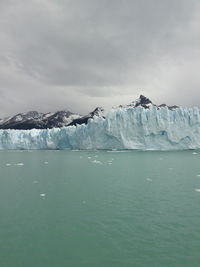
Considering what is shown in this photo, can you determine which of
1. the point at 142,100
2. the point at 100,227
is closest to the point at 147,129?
the point at 100,227

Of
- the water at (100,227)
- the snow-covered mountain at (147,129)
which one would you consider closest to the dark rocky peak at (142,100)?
the snow-covered mountain at (147,129)

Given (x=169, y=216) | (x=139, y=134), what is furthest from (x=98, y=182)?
(x=139, y=134)

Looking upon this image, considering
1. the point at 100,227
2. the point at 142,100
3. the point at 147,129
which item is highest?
the point at 142,100

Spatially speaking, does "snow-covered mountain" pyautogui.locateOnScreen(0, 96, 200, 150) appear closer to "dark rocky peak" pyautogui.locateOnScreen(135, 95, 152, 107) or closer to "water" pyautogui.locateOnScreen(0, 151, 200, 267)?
"water" pyautogui.locateOnScreen(0, 151, 200, 267)

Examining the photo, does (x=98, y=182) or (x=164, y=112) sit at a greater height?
(x=164, y=112)

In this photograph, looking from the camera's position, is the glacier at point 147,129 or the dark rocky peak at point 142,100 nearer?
the glacier at point 147,129

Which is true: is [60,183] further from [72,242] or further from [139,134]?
[139,134]

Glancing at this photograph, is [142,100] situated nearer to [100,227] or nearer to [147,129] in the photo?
[147,129]

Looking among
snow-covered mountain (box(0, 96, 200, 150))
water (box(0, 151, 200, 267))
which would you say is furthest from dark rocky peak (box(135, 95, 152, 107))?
water (box(0, 151, 200, 267))

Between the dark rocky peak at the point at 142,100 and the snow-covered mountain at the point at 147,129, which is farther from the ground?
the dark rocky peak at the point at 142,100

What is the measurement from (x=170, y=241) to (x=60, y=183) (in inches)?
464

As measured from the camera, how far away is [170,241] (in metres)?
8.77

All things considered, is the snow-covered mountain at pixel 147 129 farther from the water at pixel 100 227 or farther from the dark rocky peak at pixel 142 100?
the dark rocky peak at pixel 142 100

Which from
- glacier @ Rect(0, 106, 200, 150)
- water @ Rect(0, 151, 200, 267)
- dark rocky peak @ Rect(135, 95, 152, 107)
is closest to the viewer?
water @ Rect(0, 151, 200, 267)
